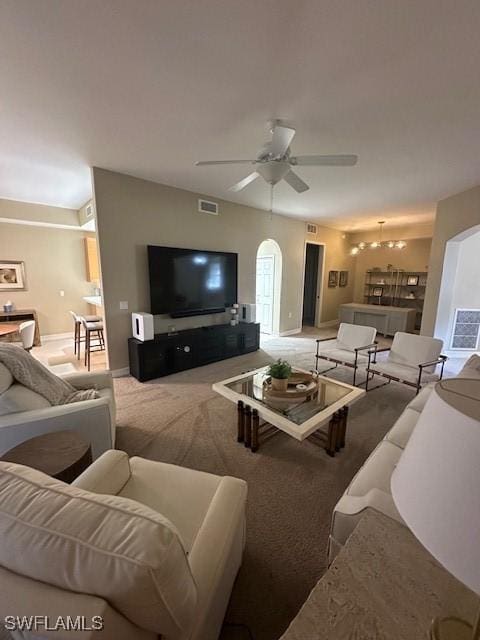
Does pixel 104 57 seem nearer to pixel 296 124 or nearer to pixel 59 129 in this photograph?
pixel 59 129

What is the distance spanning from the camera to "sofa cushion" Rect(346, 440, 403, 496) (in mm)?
1392

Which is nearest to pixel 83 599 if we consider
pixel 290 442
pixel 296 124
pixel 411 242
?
pixel 290 442

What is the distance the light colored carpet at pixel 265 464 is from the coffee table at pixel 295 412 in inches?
5.0

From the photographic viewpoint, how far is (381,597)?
0.73 m

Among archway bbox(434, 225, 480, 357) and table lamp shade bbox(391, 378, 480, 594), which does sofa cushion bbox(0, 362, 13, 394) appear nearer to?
table lamp shade bbox(391, 378, 480, 594)

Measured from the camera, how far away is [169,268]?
13.5ft

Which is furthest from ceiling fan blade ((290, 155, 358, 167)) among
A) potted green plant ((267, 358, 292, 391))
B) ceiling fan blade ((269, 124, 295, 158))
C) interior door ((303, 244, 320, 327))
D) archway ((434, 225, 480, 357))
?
interior door ((303, 244, 320, 327))

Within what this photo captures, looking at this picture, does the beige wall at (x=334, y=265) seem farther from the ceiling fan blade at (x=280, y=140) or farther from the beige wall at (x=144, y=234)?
the ceiling fan blade at (x=280, y=140)

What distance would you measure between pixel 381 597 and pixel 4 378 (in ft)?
7.38

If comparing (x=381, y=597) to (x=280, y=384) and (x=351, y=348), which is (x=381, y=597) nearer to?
(x=280, y=384)

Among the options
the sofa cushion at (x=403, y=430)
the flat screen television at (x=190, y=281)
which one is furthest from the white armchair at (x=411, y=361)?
the flat screen television at (x=190, y=281)

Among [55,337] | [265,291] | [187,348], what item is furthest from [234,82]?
[55,337]

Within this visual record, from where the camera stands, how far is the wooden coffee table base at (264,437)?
7.47 ft

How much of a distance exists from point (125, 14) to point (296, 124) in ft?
4.87
